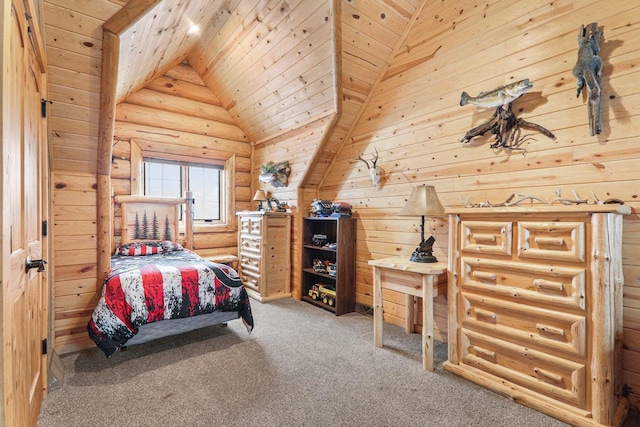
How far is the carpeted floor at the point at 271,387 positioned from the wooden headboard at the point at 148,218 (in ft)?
5.36

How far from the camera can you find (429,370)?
7.32ft

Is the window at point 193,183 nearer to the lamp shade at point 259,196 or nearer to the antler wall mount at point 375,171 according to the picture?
the lamp shade at point 259,196

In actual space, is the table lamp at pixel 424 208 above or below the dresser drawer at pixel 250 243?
above

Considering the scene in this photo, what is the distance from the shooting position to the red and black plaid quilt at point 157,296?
2314 millimetres

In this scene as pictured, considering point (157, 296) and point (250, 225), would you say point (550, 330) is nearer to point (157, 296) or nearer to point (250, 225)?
point (157, 296)

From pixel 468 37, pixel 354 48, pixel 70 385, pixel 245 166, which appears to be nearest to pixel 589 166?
pixel 468 37

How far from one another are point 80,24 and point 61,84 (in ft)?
1.54

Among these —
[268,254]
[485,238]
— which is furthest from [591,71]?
[268,254]

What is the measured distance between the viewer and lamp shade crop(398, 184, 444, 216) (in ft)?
8.14

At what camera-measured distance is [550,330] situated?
178 cm

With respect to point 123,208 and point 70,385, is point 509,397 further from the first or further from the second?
point 123,208

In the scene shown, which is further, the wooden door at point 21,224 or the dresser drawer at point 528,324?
the dresser drawer at point 528,324

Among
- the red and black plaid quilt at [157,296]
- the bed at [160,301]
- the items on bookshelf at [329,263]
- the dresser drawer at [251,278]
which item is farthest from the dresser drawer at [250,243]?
the red and black plaid quilt at [157,296]

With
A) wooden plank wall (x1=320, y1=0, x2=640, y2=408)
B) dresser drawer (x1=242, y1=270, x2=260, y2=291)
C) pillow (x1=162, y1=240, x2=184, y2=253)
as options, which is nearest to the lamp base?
wooden plank wall (x1=320, y1=0, x2=640, y2=408)
